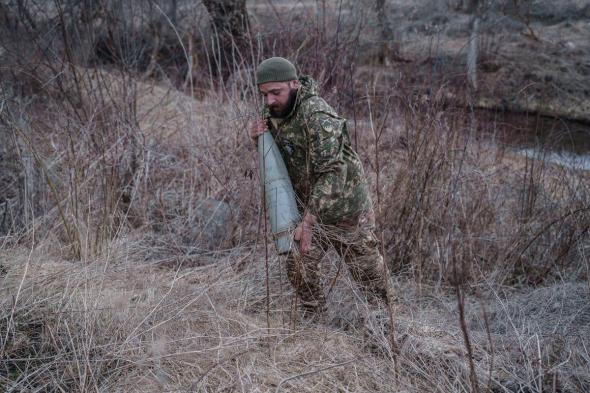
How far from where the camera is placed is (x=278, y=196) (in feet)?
9.66

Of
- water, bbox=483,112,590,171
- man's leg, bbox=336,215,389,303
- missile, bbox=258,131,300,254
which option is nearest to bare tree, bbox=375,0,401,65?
water, bbox=483,112,590,171

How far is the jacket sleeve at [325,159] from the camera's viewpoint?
2799mm

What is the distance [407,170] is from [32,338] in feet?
8.35

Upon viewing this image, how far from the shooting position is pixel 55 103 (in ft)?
17.0

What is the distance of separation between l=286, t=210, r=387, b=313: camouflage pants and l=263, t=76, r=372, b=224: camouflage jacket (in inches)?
2.9

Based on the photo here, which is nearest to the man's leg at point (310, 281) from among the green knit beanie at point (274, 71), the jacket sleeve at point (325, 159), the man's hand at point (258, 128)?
the jacket sleeve at point (325, 159)

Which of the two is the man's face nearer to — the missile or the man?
the man

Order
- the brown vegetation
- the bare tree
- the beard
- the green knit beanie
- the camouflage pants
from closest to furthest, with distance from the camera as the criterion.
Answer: the brown vegetation < the green knit beanie < the beard < the camouflage pants < the bare tree

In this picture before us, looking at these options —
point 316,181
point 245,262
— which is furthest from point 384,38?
point 316,181

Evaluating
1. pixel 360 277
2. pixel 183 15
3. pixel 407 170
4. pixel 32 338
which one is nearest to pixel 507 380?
pixel 360 277

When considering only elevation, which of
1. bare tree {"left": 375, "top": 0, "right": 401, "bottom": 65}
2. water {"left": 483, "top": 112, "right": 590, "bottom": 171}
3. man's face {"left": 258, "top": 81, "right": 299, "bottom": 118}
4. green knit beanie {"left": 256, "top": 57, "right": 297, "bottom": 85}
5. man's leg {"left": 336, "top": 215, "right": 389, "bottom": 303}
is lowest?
water {"left": 483, "top": 112, "right": 590, "bottom": 171}

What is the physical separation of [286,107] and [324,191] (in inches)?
17.7

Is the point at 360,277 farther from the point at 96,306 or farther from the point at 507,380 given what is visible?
the point at 96,306

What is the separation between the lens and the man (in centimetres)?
280
